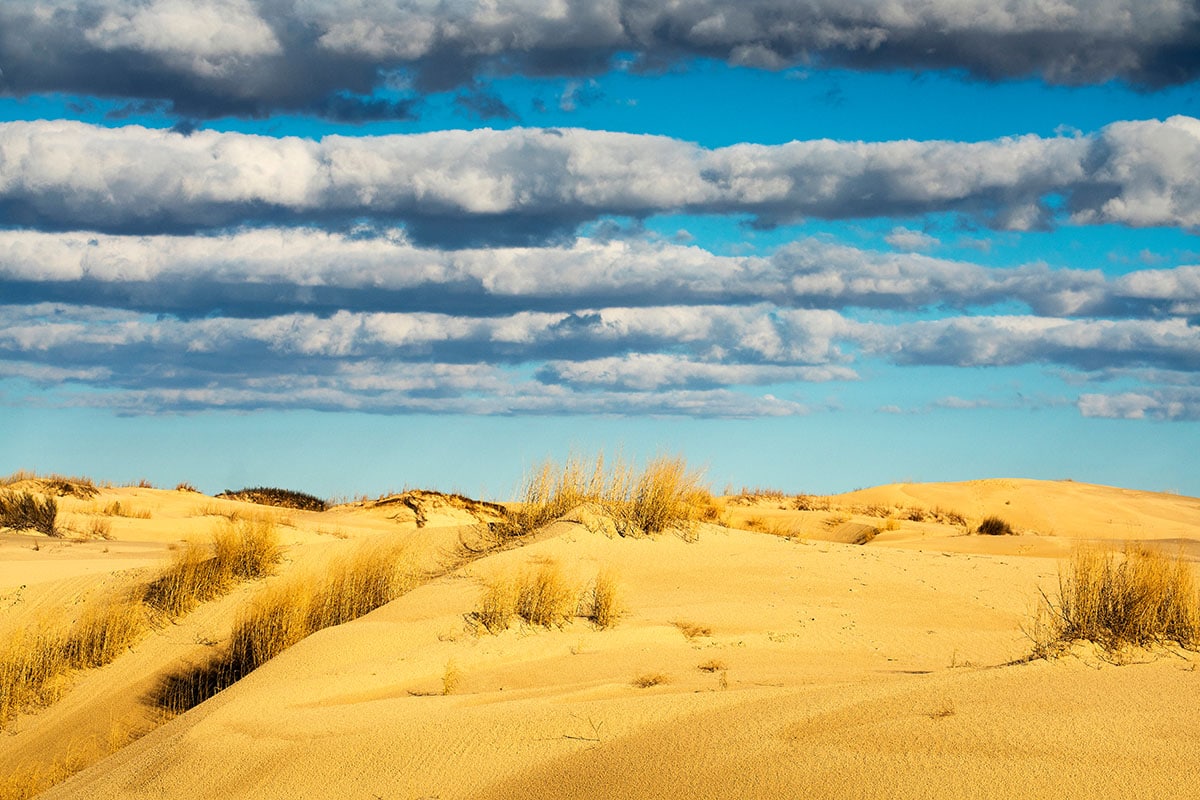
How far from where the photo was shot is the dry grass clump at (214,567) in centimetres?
1309

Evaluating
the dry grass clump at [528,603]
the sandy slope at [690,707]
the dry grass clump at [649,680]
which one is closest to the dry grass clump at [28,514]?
the sandy slope at [690,707]

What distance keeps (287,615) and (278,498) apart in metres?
20.1

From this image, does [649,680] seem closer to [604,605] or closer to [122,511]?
[604,605]

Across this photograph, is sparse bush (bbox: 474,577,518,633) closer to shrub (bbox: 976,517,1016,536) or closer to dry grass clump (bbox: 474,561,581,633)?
dry grass clump (bbox: 474,561,581,633)

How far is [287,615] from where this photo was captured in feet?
37.3

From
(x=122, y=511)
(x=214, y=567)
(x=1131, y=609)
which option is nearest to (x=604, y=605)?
(x=1131, y=609)

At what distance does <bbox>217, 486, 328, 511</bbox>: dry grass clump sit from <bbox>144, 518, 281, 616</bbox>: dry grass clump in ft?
51.2

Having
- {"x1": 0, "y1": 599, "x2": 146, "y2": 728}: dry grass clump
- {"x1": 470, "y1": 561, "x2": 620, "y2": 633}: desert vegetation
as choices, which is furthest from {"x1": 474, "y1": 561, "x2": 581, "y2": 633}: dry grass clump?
{"x1": 0, "y1": 599, "x2": 146, "y2": 728}: dry grass clump

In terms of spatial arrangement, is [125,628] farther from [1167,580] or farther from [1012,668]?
[1167,580]

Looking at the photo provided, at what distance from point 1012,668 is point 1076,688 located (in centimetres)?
60

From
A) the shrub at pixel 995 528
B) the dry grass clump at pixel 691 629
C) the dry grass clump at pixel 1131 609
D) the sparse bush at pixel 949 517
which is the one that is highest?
the dry grass clump at pixel 1131 609

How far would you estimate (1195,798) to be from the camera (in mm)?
5137

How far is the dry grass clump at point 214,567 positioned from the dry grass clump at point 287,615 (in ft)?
4.44

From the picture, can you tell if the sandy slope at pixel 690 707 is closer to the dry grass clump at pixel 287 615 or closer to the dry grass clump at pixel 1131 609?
the dry grass clump at pixel 1131 609
